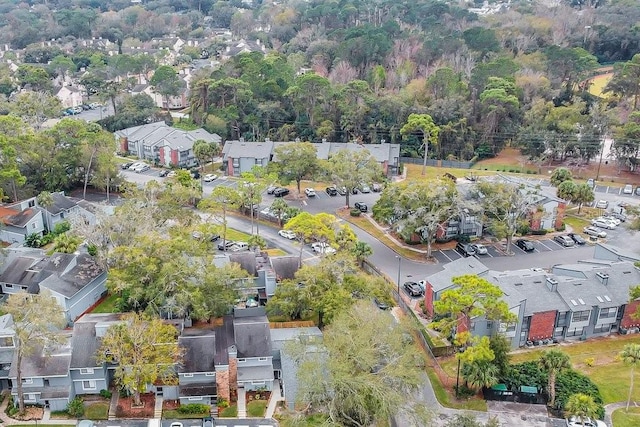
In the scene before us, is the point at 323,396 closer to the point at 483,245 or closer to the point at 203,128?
the point at 483,245

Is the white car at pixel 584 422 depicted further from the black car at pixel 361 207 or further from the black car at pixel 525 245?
the black car at pixel 361 207

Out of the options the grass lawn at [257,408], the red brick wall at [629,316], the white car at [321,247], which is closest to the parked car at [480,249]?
the white car at [321,247]

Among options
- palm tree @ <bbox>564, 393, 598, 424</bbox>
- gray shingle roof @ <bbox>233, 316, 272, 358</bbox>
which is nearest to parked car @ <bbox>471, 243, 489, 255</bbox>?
palm tree @ <bbox>564, 393, 598, 424</bbox>

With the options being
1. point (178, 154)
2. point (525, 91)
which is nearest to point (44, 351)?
point (178, 154)

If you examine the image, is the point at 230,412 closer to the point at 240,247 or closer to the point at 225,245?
the point at 240,247

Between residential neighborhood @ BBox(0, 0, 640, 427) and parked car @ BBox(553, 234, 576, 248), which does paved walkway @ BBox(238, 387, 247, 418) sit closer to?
residential neighborhood @ BBox(0, 0, 640, 427)

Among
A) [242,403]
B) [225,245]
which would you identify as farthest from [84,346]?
[225,245]
